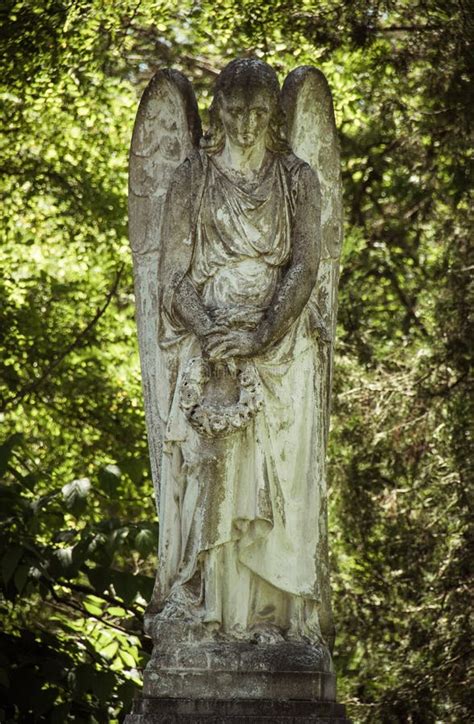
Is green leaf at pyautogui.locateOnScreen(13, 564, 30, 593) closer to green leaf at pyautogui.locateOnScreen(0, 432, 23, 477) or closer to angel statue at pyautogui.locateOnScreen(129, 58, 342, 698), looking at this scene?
green leaf at pyautogui.locateOnScreen(0, 432, 23, 477)

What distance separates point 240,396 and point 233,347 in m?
0.23

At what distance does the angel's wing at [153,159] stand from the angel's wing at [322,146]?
19.2 inches

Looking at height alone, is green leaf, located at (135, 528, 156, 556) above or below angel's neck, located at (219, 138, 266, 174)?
below

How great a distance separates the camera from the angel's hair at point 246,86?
7.95 meters

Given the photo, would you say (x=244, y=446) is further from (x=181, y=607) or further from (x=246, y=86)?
(x=246, y=86)

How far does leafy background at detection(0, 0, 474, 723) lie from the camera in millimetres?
14359

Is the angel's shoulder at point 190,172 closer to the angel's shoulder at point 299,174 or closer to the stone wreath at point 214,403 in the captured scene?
the angel's shoulder at point 299,174

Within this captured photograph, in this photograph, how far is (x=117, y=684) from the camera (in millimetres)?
9602

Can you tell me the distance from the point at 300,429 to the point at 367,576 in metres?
7.46

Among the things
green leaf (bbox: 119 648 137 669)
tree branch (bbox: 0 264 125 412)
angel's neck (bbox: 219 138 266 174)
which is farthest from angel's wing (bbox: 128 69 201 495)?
tree branch (bbox: 0 264 125 412)

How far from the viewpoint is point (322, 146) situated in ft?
28.1

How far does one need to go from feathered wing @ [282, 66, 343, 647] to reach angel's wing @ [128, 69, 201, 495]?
0.51 metres

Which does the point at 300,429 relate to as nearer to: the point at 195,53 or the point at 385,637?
the point at 385,637

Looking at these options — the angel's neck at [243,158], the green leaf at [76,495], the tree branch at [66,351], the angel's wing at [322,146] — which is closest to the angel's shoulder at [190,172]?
the angel's neck at [243,158]
